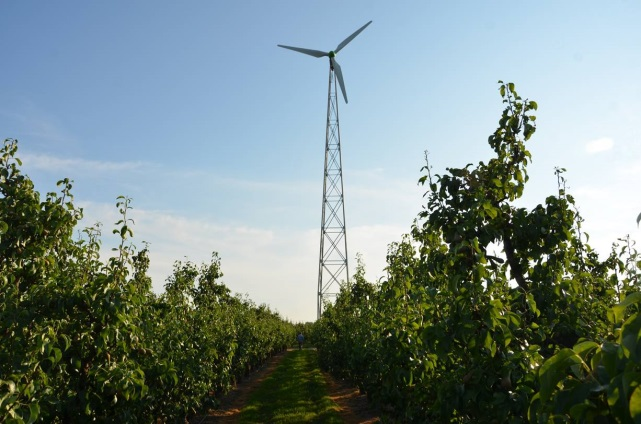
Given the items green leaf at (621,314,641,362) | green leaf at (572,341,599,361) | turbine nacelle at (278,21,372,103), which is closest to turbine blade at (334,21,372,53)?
turbine nacelle at (278,21,372,103)

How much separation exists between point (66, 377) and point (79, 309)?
4.11 feet

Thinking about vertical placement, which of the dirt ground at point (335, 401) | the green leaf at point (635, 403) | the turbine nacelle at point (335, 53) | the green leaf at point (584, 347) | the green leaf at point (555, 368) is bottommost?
the dirt ground at point (335, 401)

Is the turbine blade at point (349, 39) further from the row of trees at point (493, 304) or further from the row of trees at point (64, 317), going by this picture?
the row of trees at point (64, 317)

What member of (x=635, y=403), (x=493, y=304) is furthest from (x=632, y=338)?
(x=493, y=304)

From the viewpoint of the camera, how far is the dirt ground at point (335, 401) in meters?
17.0

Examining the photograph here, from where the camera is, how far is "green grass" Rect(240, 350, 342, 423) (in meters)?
16.4

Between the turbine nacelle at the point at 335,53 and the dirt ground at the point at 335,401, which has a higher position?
the turbine nacelle at the point at 335,53

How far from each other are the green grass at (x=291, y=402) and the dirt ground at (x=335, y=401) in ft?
1.23

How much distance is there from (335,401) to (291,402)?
1.97 meters

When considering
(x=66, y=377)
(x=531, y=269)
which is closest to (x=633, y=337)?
(x=531, y=269)

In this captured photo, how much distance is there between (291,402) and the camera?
766 inches

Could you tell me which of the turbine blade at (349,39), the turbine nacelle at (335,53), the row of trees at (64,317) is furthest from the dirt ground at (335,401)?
the turbine blade at (349,39)

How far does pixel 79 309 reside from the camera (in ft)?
21.7

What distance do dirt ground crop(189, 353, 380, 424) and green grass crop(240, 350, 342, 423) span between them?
0.38m
